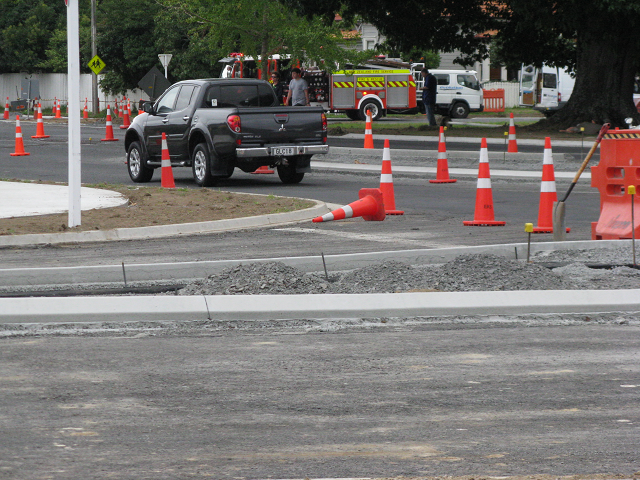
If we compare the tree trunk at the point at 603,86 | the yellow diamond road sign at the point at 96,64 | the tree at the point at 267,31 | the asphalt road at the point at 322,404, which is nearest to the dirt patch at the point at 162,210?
the asphalt road at the point at 322,404

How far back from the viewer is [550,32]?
2836cm

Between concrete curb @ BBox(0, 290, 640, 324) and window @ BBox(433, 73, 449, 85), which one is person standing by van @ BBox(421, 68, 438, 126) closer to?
window @ BBox(433, 73, 449, 85)

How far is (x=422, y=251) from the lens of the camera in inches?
363

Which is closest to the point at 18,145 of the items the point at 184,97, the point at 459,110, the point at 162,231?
the point at 184,97

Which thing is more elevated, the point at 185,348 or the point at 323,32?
the point at 323,32

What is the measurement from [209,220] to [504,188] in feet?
23.1

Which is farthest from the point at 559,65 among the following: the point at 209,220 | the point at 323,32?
the point at 209,220

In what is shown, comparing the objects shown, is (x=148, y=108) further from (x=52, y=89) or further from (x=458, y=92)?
(x=52, y=89)

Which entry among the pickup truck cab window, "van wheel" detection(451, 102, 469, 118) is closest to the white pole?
the pickup truck cab window

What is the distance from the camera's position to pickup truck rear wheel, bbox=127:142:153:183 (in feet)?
62.2

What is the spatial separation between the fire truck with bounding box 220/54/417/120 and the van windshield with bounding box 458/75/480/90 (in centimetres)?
237

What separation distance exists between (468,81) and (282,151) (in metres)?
30.8

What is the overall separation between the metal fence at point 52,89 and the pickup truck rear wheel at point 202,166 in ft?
136

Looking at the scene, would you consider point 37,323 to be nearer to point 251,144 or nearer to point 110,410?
point 110,410
